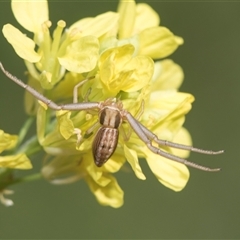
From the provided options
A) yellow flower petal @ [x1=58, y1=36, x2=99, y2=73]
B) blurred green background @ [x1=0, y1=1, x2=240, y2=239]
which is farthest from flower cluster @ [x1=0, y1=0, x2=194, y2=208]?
blurred green background @ [x1=0, y1=1, x2=240, y2=239]

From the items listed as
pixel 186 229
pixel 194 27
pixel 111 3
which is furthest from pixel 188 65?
pixel 186 229

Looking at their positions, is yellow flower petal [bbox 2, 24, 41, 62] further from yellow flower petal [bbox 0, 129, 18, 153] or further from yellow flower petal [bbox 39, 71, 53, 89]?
yellow flower petal [bbox 0, 129, 18, 153]

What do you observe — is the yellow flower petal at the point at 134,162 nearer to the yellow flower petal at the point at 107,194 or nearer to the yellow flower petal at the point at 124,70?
the yellow flower petal at the point at 124,70

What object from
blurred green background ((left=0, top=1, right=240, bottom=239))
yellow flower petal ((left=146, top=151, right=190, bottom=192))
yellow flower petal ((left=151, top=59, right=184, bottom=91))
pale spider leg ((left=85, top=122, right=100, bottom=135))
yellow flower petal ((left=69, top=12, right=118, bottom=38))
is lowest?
blurred green background ((left=0, top=1, right=240, bottom=239))

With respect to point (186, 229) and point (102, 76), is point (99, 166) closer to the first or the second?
point (102, 76)

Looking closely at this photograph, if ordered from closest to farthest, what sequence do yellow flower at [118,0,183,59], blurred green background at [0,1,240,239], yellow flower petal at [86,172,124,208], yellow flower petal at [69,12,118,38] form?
1. yellow flower petal at [69,12,118,38]
2. yellow flower at [118,0,183,59]
3. yellow flower petal at [86,172,124,208]
4. blurred green background at [0,1,240,239]

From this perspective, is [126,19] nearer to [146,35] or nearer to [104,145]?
[146,35]

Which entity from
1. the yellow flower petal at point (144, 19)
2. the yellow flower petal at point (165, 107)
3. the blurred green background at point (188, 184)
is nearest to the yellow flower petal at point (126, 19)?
the yellow flower petal at point (144, 19)
